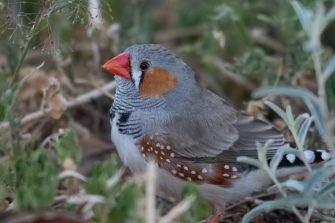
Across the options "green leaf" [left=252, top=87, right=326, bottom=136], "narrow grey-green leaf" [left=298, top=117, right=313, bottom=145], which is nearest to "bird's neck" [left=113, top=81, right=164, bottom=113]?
"narrow grey-green leaf" [left=298, top=117, right=313, bottom=145]

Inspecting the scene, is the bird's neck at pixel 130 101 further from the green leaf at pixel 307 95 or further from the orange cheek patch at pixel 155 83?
the green leaf at pixel 307 95

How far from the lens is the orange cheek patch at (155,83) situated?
11.8ft

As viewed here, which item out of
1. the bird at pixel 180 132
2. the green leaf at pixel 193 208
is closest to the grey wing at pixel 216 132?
the bird at pixel 180 132

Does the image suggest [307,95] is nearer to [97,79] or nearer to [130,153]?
[130,153]

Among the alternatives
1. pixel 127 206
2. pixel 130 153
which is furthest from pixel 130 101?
pixel 127 206

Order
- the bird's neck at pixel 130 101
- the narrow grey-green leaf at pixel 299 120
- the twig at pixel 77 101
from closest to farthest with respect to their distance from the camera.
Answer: the narrow grey-green leaf at pixel 299 120 < the bird's neck at pixel 130 101 < the twig at pixel 77 101

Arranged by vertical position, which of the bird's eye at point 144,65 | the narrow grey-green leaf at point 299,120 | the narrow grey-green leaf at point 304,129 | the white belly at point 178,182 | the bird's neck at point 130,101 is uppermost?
the bird's eye at point 144,65

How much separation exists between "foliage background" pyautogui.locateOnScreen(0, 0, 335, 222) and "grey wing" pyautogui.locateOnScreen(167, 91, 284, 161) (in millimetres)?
300

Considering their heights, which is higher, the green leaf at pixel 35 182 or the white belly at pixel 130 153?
the green leaf at pixel 35 182

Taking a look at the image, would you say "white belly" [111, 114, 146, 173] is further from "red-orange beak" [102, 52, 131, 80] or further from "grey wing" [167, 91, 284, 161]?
"red-orange beak" [102, 52, 131, 80]

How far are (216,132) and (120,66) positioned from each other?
539mm

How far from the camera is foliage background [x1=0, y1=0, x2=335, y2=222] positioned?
2764 millimetres

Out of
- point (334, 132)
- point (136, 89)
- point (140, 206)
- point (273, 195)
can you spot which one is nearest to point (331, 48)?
point (334, 132)

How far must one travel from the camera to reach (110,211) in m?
2.61
